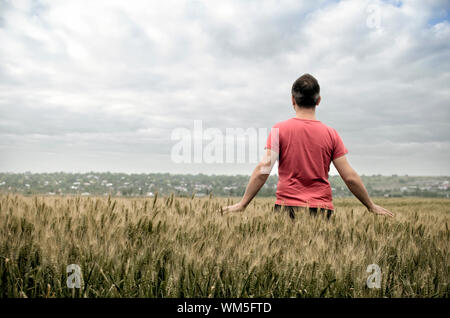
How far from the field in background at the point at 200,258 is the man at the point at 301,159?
614 millimetres

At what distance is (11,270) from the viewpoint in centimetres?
185

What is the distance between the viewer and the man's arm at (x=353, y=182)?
3.87 m

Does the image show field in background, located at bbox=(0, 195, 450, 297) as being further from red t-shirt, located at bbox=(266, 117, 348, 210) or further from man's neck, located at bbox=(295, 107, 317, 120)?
man's neck, located at bbox=(295, 107, 317, 120)

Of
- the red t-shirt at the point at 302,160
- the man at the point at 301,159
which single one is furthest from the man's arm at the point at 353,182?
the red t-shirt at the point at 302,160

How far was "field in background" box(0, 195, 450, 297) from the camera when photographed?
1.83m

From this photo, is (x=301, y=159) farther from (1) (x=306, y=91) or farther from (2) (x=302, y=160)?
(1) (x=306, y=91)

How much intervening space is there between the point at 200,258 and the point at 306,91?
7.88 ft

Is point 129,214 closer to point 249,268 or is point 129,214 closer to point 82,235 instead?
point 82,235

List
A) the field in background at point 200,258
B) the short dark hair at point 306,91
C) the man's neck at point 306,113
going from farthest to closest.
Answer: the man's neck at point 306,113, the short dark hair at point 306,91, the field in background at point 200,258

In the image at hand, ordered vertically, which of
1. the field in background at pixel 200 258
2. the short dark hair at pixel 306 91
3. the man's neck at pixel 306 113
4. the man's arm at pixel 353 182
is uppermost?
the short dark hair at pixel 306 91

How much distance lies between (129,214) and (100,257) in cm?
120

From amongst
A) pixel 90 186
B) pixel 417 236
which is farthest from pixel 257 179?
pixel 90 186

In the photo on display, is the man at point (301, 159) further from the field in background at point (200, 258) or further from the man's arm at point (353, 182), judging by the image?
the field in background at point (200, 258)
